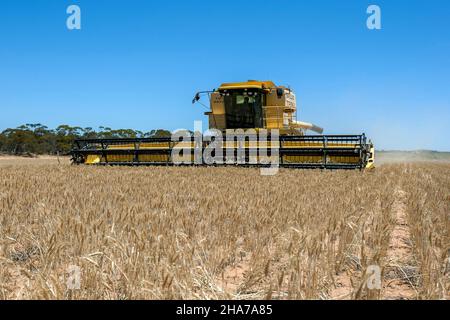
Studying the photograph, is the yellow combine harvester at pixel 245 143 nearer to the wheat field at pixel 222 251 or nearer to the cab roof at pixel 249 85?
the cab roof at pixel 249 85

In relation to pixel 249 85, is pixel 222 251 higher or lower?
lower

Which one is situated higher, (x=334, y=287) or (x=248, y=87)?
(x=248, y=87)

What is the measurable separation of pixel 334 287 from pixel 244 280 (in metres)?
0.44

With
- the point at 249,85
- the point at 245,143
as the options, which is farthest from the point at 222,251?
the point at 249,85

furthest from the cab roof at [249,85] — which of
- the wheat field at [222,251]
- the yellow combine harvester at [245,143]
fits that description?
the wheat field at [222,251]

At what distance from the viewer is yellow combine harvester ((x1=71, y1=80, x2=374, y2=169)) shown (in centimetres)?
1145

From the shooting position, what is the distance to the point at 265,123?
13.3 meters

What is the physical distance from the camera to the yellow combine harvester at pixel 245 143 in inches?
451

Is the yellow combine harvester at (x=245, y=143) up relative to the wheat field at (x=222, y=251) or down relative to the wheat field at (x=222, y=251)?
up

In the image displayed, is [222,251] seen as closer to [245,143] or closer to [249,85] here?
[245,143]

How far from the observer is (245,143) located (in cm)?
1221

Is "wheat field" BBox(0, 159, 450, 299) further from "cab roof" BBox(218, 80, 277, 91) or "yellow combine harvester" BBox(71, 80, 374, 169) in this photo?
"cab roof" BBox(218, 80, 277, 91)

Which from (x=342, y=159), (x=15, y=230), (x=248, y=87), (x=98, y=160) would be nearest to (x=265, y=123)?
(x=248, y=87)
